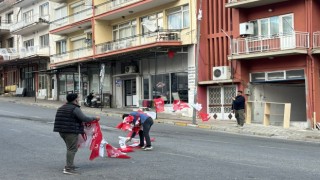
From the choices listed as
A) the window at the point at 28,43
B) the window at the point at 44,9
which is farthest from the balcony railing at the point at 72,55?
the window at the point at 28,43

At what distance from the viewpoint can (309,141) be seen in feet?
60.1

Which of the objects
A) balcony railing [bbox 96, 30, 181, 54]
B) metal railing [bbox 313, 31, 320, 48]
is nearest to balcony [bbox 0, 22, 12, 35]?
balcony railing [bbox 96, 30, 181, 54]

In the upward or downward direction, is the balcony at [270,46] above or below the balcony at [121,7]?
below

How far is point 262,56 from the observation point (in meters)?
24.6

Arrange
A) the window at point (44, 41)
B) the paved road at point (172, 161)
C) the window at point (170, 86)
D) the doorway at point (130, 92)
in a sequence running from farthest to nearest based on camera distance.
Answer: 1. the window at point (44, 41)
2. the doorway at point (130, 92)
3. the window at point (170, 86)
4. the paved road at point (172, 161)

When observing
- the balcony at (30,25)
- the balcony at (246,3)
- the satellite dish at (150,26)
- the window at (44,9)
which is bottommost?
the satellite dish at (150,26)

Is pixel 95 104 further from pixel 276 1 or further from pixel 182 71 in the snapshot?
pixel 276 1

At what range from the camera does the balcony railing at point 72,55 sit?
125 ft

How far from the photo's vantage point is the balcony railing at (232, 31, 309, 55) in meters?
23.2

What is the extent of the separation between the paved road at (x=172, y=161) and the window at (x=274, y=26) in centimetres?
1092

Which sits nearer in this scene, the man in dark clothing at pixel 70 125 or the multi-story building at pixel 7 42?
the man in dark clothing at pixel 70 125

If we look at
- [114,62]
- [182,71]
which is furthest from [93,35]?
[182,71]

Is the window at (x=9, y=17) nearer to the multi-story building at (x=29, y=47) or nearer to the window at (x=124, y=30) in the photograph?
the multi-story building at (x=29, y=47)

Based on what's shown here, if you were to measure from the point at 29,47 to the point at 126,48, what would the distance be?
18.6m
